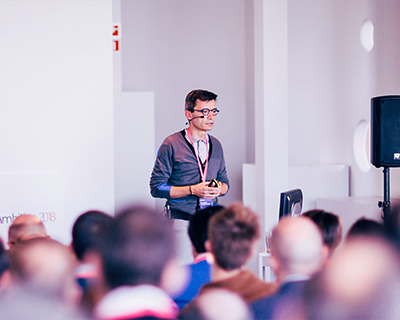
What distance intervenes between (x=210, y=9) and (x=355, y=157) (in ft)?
10.3

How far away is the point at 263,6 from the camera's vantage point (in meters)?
4.37

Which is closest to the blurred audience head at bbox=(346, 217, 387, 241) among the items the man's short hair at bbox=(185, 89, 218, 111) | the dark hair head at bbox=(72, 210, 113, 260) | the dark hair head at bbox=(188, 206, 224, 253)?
the dark hair head at bbox=(188, 206, 224, 253)

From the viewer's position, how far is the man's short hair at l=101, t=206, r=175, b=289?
3.85 feet

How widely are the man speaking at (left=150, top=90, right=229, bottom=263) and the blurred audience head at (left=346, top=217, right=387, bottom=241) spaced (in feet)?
4.13

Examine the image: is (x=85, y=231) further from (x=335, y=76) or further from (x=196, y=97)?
(x=335, y=76)

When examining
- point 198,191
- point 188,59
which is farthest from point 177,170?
point 188,59

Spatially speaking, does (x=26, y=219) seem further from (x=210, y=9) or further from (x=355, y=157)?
(x=210, y=9)

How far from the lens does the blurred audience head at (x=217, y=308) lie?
1.15 meters

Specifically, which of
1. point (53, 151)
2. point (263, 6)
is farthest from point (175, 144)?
point (263, 6)

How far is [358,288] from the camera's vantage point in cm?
126

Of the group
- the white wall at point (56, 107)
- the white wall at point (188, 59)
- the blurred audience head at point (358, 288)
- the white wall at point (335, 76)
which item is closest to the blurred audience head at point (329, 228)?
the blurred audience head at point (358, 288)

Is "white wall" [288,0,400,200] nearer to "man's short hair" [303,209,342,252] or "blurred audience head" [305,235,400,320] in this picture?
"man's short hair" [303,209,342,252]

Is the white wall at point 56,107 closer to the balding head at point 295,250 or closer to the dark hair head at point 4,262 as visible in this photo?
the dark hair head at point 4,262

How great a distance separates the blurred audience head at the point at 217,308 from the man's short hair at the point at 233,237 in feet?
0.49
